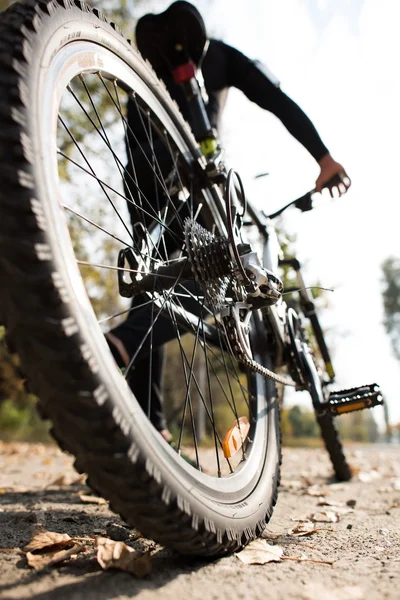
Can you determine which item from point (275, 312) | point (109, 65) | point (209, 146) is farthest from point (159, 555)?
point (209, 146)

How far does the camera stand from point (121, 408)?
78 cm

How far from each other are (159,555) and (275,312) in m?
0.95

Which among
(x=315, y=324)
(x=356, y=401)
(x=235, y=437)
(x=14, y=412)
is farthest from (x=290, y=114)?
(x=14, y=412)

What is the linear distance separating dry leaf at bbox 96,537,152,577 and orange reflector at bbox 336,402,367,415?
1071 mm

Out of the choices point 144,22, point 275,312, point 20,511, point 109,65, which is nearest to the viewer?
point 109,65

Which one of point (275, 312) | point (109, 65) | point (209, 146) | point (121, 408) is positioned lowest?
point (121, 408)

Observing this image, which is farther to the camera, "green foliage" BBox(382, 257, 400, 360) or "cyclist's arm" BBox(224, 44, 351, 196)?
"green foliage" BBox(382, 257, 400, 360)

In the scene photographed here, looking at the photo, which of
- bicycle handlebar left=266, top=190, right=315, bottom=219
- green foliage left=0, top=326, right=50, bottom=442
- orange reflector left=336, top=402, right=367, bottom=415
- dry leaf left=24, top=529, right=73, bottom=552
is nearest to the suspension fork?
bicycle handlebar left=266, top=190, right=315, bottom=219

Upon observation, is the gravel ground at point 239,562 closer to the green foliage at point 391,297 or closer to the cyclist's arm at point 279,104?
the cyclist's arm at point 279,104

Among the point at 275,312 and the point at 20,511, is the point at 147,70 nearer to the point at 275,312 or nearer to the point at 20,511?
the point at 275,312

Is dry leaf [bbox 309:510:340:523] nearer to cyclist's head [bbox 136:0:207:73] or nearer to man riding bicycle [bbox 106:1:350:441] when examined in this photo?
man riding bicycle [bbox 106:1:350:441]

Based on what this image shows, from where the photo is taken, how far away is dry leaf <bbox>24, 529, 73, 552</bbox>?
1.04m

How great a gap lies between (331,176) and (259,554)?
1.58 m

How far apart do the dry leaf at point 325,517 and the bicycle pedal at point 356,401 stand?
360mm
